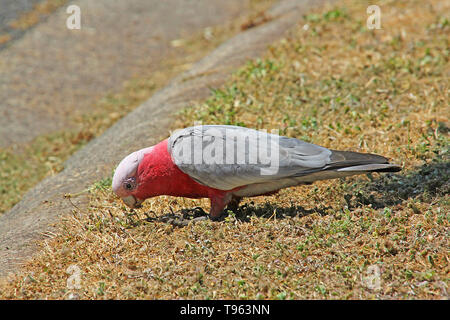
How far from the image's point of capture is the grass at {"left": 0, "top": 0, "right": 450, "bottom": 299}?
339 centimetres

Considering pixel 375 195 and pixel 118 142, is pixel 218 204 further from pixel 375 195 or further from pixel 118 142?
pixel 118 142

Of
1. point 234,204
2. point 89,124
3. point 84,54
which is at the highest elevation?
point 84,54

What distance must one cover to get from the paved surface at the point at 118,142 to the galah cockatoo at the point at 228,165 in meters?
0.98

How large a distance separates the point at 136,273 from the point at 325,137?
2525 millimetres

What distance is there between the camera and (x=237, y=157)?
3922 mm

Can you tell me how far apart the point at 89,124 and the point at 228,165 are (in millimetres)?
4713

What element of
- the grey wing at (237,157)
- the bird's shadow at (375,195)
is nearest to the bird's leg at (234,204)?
the bird's shadow at (375,195)

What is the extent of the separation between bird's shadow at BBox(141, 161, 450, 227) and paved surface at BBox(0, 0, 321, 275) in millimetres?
1069

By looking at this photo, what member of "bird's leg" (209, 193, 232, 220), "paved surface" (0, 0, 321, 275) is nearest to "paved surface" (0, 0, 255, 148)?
"paved surface" (0, 0, 321, 275)

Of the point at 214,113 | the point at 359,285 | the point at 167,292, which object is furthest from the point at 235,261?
the point at 214,113

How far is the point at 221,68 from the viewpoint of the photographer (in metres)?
7.63

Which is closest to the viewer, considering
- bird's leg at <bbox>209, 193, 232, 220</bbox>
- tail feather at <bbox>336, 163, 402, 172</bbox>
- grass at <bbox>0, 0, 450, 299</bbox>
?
grass at <bbox>0, 0, 450, 299</bbox>

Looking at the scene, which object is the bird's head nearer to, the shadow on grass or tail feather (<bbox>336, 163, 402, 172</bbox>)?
tail feather (<bbox>336, 163, 402, 172</bbox>)

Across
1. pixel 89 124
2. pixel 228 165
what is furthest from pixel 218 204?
pixel 89 124
